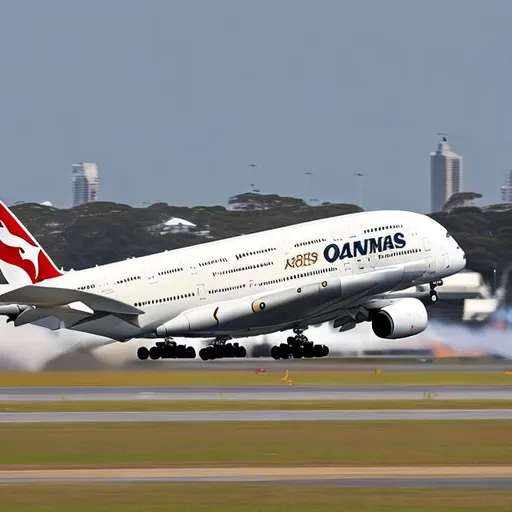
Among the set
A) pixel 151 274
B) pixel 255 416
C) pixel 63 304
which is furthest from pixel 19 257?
pixel 255 416

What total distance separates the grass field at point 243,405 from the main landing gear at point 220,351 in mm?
11973

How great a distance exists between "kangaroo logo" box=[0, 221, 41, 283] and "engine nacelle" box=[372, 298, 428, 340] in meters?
19.2

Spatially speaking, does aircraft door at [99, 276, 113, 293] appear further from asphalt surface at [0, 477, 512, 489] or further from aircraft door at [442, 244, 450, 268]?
asphalt surface at [0, 477, 512, 489]

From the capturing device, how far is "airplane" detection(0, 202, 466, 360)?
83.9 m

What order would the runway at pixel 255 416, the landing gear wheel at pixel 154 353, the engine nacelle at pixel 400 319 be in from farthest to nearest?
1. the engine nacelle at pixel 400 319
2. the landing gear wheel at pixel 154 353
3. the runway at pixel 255 416

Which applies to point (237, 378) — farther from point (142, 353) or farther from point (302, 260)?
point (302, 260)

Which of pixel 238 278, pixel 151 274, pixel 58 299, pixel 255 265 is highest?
pixel 255 265

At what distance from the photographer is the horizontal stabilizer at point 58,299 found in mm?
79875

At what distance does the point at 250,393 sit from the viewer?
267ft

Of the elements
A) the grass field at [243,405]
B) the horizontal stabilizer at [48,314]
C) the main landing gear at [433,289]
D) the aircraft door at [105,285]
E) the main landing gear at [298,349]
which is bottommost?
the grass field at [243,405]

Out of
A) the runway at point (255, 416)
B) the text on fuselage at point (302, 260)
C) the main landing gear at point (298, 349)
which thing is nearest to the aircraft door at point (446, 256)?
the text on fuselage at point (302, 260)

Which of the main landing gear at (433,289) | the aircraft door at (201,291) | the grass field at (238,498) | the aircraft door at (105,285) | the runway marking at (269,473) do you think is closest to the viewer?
the grass field at (238,498)

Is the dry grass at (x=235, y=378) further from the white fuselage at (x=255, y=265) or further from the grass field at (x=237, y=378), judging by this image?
the white fuselage at (x=255, y=265)

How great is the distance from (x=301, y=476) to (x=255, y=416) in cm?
1908
